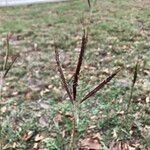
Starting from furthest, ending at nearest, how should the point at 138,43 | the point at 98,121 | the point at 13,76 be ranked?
1. the point at 138,43
2. the point at 13,76
3. the point at 98,121

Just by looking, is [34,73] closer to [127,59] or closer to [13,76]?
[13,76]

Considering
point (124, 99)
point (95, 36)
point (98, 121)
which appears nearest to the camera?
point (98, 121)

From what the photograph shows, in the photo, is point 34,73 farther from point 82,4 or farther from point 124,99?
point 82,4

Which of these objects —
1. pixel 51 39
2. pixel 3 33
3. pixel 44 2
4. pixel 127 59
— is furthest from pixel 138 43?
pixel 44 2

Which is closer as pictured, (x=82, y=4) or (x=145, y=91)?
(x=145, y=91)

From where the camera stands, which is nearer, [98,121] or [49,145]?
[49,145]

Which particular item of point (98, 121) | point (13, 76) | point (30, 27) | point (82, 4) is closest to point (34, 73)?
point (13, 76)
